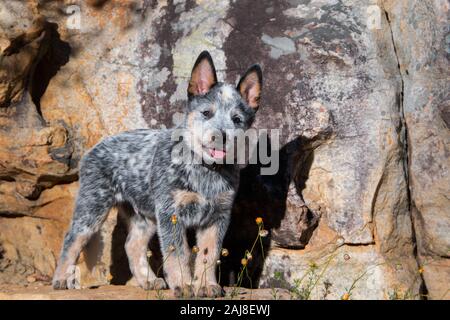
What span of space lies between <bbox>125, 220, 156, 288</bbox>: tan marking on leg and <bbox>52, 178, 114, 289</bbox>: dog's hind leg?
1.48 ft

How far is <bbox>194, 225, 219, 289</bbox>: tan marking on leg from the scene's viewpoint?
5.47 meters

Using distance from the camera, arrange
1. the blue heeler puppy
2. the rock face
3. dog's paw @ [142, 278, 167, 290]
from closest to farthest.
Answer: the blue heeler puppy
dog's paw @ [142, 278, 167, 290]
the rock face

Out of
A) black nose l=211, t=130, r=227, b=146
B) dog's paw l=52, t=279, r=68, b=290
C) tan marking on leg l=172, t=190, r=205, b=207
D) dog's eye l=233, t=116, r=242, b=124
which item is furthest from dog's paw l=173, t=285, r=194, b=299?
dog's eye l=233, t=116, r=242, b=124

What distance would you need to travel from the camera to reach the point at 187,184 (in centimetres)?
557

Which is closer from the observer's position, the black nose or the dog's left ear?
the black nose

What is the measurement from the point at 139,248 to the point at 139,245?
0.03m

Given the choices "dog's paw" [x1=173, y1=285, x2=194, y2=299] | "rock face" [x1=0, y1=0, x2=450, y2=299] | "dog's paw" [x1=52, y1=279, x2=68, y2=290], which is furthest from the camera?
"rock face" [x1=0, y1=0, x2=450, y2=299]

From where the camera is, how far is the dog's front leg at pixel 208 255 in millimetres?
5410

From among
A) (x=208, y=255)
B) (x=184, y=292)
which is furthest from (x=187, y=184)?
(x=184, y=292)

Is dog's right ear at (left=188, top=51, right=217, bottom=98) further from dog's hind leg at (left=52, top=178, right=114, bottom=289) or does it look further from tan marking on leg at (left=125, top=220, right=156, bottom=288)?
tan marking on leg at (left=125, top=220, right=156, bottom=288)

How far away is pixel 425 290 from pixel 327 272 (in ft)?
3.27

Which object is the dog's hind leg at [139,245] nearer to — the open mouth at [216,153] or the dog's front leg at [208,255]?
the dog's front leg at [208,255]

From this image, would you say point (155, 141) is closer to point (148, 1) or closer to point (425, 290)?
point (148, 1)

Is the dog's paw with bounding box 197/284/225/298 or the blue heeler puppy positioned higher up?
the blue heeler puppy
